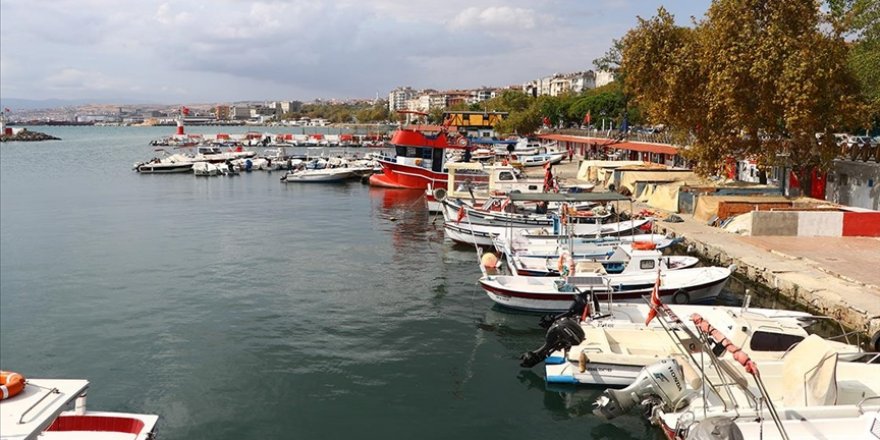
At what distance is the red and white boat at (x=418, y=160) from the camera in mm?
52312

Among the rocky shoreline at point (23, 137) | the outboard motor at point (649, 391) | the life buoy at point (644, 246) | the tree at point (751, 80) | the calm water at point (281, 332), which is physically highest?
the tree at point (751, 80)

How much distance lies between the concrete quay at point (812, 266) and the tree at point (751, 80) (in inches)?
228

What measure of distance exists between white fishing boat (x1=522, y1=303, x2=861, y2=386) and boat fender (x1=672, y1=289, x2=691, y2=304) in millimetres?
3025

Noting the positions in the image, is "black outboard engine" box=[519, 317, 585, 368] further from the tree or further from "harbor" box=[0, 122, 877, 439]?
the tree

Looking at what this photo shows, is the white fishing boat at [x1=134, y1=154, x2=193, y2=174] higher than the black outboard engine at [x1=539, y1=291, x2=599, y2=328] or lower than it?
higher

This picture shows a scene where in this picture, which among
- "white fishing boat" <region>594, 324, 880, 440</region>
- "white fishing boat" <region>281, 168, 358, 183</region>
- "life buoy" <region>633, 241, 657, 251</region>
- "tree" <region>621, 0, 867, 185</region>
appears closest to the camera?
"white fishing boat" <region>594, 324, 880, 440</region>

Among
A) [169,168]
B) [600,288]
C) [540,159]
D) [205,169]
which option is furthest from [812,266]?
[169,168]

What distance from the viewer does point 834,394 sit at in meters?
10.9

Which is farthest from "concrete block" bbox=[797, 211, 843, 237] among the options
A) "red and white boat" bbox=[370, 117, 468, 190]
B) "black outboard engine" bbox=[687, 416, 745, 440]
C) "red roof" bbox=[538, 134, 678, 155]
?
"red and white boat" bbox=[370, 117, 468, 190]

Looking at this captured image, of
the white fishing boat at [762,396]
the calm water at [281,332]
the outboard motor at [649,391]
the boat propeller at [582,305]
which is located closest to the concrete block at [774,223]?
the calm water at [281,332]

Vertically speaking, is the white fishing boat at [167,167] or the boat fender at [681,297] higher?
the white fishing boat at [167,167]

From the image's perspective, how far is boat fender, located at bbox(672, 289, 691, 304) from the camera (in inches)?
742

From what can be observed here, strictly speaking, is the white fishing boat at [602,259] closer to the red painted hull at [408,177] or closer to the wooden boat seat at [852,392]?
the wooden boat seat at [852,392]

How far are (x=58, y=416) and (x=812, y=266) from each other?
67.3ft
